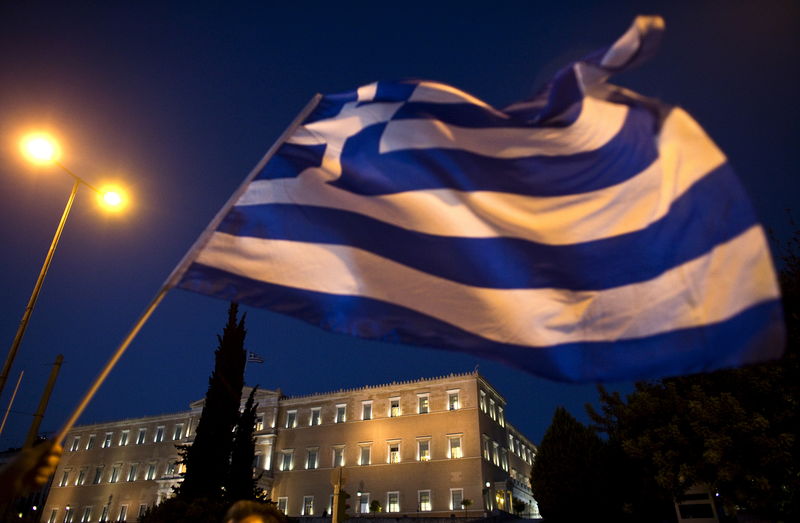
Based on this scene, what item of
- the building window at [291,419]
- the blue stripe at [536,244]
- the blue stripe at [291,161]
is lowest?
the blue stripe at [536,244]

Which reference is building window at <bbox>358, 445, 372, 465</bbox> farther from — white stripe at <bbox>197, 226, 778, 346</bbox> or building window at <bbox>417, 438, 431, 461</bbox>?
white stripe at <bbox>197, 226, 778, 346</bbox>

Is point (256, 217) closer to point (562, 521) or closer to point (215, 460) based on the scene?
point (215, 460)

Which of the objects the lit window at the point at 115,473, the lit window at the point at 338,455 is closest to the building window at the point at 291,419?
the lit window at the point at 338,455

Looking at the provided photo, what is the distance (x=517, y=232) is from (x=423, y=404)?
42.5 m

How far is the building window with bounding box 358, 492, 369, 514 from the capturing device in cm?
4125

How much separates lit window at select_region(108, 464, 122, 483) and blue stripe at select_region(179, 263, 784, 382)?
6471 cm

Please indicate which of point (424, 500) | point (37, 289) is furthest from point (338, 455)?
point (37, 289)

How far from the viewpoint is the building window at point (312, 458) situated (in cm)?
4600

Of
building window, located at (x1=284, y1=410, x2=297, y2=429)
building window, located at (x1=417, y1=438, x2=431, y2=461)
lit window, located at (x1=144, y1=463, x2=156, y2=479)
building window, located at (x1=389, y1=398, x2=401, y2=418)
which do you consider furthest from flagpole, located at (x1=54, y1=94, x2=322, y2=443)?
lit window, located at (x1=144, y1=463, x2=156, y2=479)

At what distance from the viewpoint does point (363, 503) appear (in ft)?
137

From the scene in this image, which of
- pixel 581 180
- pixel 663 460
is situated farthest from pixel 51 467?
pixel 663 460

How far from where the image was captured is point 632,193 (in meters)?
3.24

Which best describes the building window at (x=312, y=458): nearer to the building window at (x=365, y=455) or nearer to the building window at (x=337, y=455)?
the building window at (x=337, y=455)

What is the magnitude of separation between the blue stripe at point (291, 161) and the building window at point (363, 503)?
42.4 m
